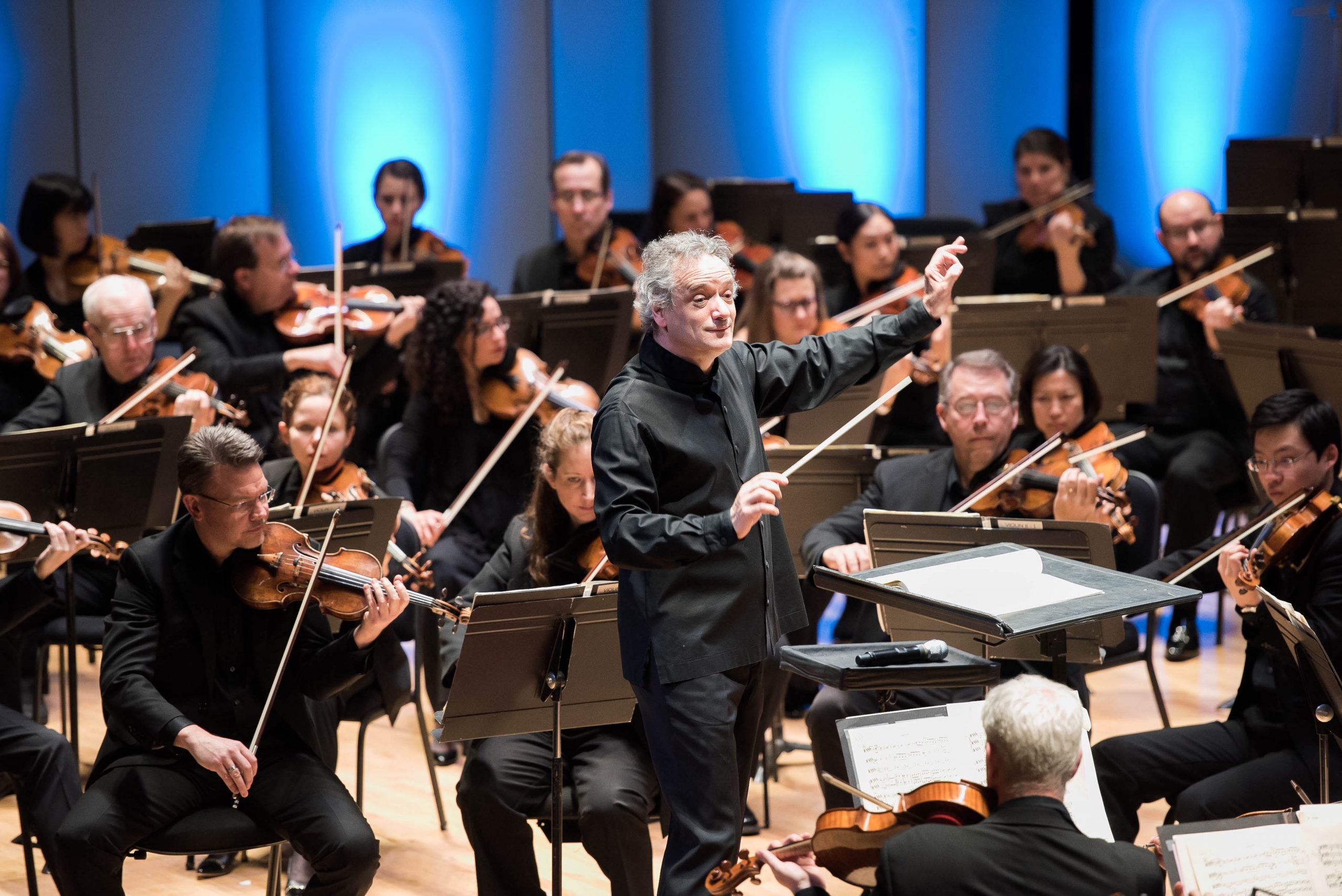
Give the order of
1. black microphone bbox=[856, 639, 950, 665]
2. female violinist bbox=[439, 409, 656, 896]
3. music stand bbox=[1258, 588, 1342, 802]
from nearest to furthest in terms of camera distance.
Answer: black microphone bbox=[856, 639, 950, 665] → music stand bbox=[1258, 588, 1342, 802] → female violinist bbox=[439, 409, 656, 896]

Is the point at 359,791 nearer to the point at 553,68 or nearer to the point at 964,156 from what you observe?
the point at 553,68

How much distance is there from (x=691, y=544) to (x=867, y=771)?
1.71ft

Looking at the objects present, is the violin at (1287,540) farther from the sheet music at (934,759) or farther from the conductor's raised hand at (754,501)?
the conductor's raised hand at (754,501)

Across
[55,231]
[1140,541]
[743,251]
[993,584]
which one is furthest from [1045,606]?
[55,231]

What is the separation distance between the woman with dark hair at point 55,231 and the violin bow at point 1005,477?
2.98 metres

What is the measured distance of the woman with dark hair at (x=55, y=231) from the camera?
485 cm

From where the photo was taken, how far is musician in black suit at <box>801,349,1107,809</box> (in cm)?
331

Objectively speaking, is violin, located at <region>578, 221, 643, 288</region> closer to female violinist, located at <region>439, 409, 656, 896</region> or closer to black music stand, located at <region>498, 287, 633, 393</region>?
Answer: black music stand, located at <region>498, 287, 633, 393</region>

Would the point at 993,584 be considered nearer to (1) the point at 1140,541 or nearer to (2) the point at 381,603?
(2) the point at 381,603

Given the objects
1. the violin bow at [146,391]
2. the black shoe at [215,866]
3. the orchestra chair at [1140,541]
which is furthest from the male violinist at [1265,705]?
the violin bow at [146,391]

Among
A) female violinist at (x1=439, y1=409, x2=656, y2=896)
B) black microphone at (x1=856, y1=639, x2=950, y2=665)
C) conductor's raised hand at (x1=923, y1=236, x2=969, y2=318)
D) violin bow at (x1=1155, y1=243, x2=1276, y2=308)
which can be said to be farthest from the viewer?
violin bow at (x1=1155, y1=243, x2=1276, y2=308)

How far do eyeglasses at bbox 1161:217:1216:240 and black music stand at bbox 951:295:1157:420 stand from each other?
580 millimetres

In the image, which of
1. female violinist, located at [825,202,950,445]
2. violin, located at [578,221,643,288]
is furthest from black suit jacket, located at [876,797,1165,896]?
violin, located at [578,221,643,288]

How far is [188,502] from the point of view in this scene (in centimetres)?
274
